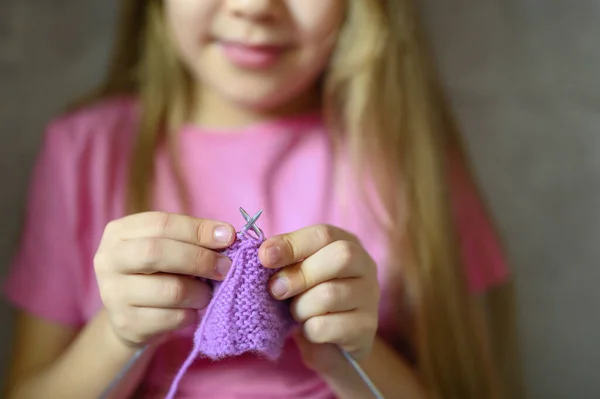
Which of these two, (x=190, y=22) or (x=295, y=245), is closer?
(x=295, y=245)

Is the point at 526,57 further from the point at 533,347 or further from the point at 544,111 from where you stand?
the point at 533,347

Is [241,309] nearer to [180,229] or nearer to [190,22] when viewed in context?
[180,229]

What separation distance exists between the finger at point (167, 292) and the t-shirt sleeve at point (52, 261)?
21 cm

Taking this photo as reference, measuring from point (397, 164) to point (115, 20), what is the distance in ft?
1.34

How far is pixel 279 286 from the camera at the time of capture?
1.60 ft

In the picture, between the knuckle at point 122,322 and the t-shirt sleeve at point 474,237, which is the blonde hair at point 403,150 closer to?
the t-shirt sleeve at point 474,237

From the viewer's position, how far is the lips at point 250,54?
2.07 feet

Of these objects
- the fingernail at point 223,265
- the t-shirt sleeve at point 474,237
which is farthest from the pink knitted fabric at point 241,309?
the t-shirt sleeve at point 474,237

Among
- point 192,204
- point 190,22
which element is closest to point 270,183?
point 192,204

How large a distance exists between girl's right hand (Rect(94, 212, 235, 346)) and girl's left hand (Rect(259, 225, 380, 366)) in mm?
45

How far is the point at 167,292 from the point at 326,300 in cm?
13

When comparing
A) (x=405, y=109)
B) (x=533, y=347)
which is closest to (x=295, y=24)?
(x=405, y=109)

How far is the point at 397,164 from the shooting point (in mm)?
721

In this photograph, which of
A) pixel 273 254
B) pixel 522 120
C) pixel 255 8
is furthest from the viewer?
pixel 522 120
